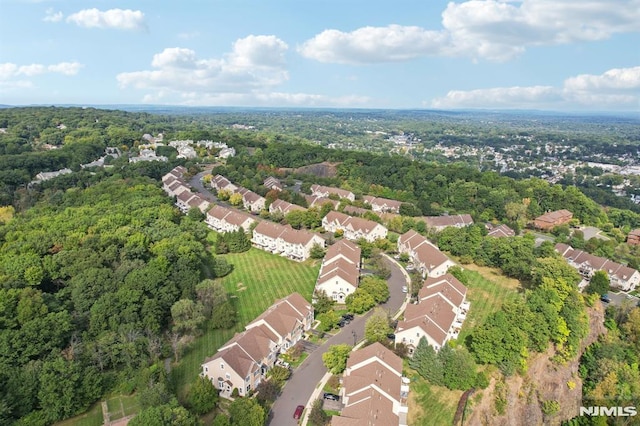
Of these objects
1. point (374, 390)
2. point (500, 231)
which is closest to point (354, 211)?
point (500, 231)

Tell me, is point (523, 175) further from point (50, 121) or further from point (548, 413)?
point (50, 121)

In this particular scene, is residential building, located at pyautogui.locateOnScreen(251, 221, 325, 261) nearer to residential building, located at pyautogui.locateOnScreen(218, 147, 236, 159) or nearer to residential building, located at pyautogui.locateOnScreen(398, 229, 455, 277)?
residential building, located at pyautogui.locateOnScreen(398, 229, 455, 277)

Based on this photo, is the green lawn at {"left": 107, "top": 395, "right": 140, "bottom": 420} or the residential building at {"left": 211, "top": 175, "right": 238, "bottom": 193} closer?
the green lawn at {"left": 107, "top": 395, "right": 140, "bottom": 420}

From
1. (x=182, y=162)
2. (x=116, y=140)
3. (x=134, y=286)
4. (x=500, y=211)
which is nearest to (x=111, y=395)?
(x=134, y=286)

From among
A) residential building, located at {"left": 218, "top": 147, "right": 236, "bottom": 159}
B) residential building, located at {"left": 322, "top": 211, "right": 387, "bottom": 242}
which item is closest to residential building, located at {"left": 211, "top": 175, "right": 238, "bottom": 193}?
residential building, located at {"left": 322, "top": 211, "right": 387, "bottom": 242}

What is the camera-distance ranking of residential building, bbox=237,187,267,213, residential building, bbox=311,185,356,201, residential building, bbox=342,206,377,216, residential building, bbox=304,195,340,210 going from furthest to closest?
residential building, bbox=311,185,356,201 < residential building, bbox=237,187,267,213 < residential building, bbox=304,195,340,210 < residential building, bbox=342,206,377,216

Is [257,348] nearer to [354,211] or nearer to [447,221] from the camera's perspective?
[354,211]

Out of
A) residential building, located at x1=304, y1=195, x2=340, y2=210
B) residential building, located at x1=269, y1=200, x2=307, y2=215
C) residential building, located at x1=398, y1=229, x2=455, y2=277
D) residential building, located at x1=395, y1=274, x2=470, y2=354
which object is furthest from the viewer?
residential building, located at x1=304, y1=195, x2=340, y2=210

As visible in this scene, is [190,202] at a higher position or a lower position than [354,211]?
higher
